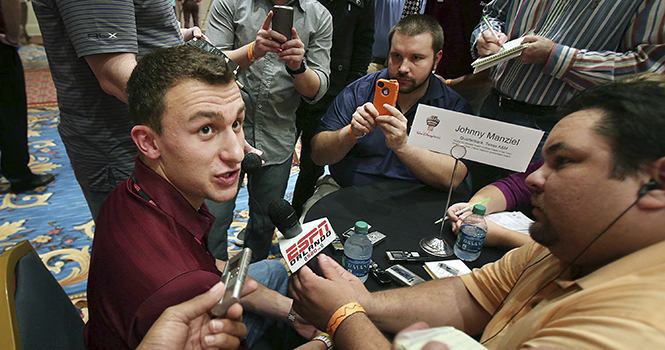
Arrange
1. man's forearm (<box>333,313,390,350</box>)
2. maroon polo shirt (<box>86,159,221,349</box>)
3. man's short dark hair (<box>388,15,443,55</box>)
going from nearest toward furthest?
maroon polo shirt (<box>86,159,221,349</box>)
man's forearm (<box>333,313,390,350</box>)
man's short dark hair (<box>388,15,443,55</box>)

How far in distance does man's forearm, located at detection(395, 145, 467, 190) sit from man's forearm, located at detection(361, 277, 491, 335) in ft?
2.53

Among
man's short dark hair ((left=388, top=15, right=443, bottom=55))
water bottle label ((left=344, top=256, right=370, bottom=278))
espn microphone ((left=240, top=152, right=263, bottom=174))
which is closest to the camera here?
water bottle label ((left=344, top=256, right=370, bottom=278))

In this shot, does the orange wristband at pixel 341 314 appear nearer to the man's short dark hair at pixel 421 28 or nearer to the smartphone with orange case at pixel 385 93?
the smartphone with orange case at pixel 385 93

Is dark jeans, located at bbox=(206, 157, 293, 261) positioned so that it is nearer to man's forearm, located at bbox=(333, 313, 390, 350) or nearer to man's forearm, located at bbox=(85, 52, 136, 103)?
man's forearm, located at bbox=(85, 52, 136, 103)

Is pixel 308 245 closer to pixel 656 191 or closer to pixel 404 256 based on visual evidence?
pixel 404 256

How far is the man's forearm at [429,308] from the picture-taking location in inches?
45.6

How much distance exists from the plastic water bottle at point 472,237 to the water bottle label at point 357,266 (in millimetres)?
426

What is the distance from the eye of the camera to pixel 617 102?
824 millimetres

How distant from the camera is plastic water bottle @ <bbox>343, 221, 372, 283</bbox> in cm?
121

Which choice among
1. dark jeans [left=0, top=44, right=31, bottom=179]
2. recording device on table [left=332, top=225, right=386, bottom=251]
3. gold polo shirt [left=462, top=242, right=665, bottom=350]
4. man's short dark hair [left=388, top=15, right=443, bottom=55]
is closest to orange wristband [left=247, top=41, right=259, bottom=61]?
man's short dark hair [left=388, top=15, right=443, bottom=55]

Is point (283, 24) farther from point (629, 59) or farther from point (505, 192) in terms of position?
point (629, 59)

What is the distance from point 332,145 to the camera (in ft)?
6.67

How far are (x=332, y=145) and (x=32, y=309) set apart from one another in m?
1.45

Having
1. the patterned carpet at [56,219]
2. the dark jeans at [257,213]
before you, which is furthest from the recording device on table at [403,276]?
the patterned carpet at [56,219]
